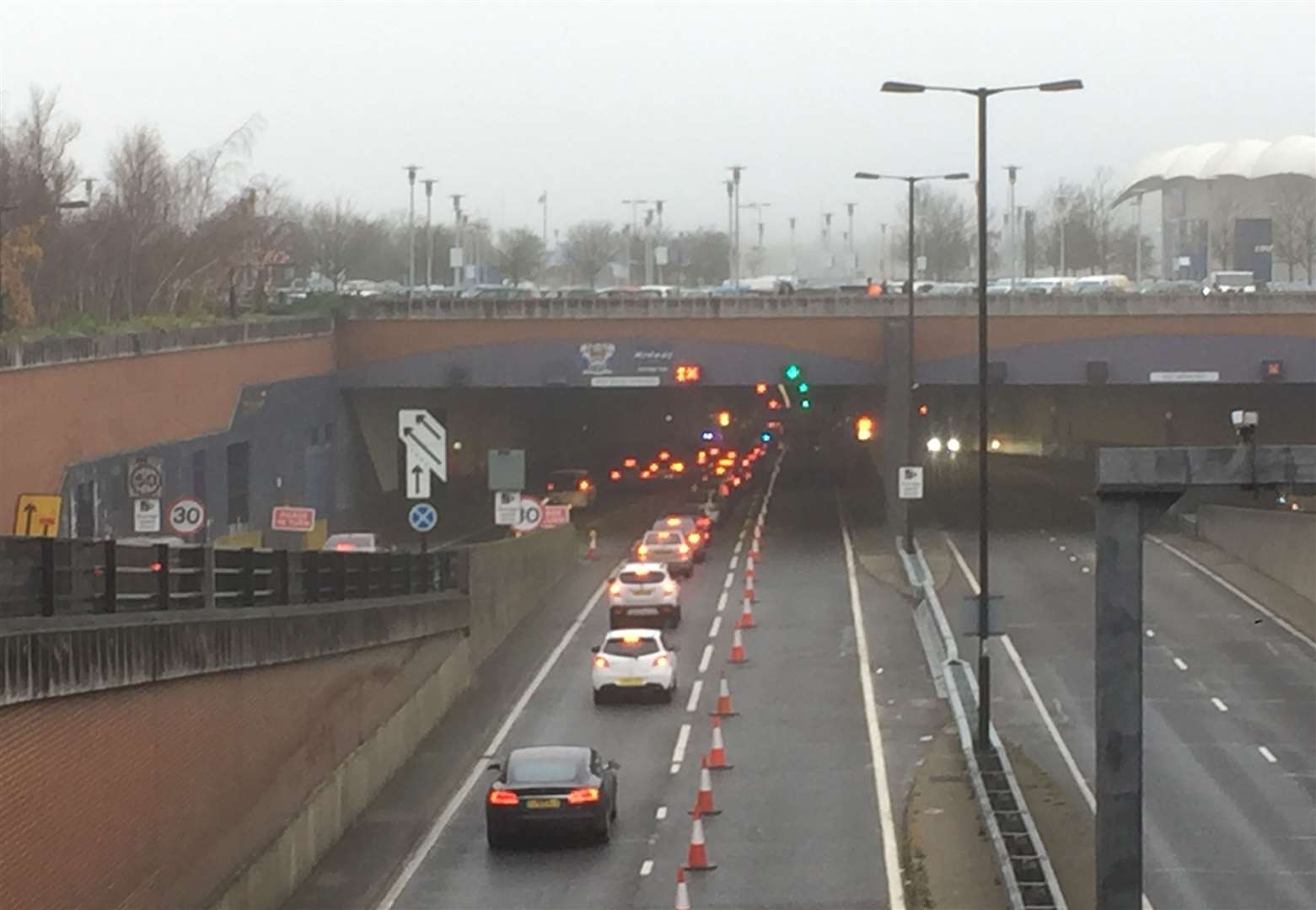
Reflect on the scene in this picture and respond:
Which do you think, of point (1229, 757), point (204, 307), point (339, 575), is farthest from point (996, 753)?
point (204, 307)

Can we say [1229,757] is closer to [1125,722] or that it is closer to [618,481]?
[1125,722]

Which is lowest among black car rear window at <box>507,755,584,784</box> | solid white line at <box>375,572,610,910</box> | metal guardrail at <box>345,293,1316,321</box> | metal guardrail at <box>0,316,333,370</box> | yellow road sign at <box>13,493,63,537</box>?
solid white line at <box>375,572,610,910</box>

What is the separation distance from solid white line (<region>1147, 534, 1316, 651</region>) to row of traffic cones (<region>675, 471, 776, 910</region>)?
10.7 meters

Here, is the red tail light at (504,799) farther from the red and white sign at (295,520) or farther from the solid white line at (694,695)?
the red and white sign at (295,520)

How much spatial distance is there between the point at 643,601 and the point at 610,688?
27.0ft

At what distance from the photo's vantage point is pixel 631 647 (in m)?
34.8

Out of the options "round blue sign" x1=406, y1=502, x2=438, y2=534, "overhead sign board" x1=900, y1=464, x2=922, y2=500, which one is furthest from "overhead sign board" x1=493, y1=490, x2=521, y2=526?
"round blue sign" x1=406, y1=502, x2=438, y2=534

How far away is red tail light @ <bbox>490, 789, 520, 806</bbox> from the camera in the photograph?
2450 centimetres

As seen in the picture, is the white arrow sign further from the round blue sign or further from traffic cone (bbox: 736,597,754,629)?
traffic cone (bbox: 736,597,754,629)

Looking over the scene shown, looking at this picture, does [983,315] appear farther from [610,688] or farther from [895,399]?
[895,399]

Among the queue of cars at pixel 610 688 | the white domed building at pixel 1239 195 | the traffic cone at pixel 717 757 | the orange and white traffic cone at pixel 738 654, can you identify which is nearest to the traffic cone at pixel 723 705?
the queue of cars at pixel 610 688

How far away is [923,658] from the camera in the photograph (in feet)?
127

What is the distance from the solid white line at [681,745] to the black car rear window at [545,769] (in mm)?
5160

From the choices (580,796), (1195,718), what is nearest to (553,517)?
(1195,718)
